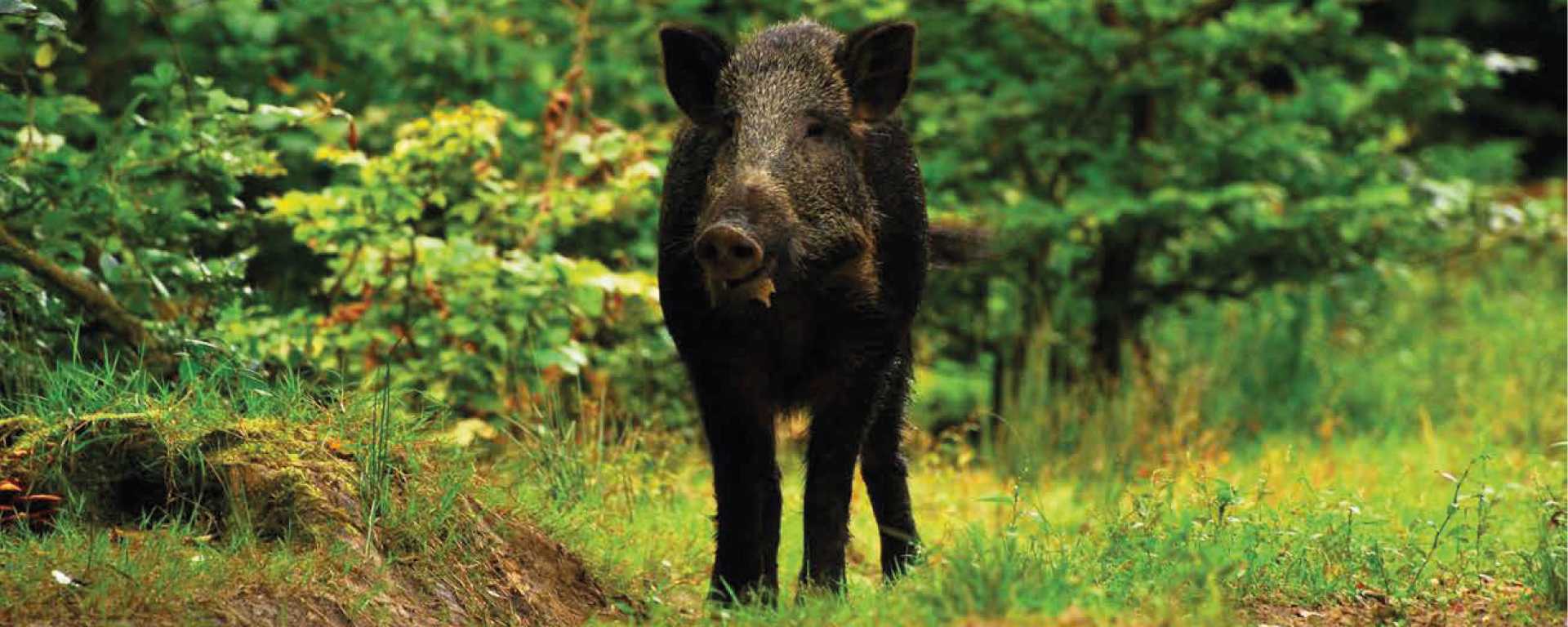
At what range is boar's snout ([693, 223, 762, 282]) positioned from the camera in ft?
13.4

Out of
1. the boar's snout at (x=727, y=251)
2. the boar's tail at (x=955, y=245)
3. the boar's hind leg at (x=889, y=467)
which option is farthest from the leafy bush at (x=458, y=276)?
the boar's snout at (x=727, y=251)

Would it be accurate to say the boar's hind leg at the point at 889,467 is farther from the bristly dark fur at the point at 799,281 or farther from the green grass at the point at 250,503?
the green grass at the point at 250,503

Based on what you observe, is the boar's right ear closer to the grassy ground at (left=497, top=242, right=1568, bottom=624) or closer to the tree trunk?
the grassy ground at (left=497, top=242, right=1568, bottom=624)

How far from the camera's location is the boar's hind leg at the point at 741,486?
4.79 meters

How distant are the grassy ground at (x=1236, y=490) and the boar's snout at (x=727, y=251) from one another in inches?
32.4

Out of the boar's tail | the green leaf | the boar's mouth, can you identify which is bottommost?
the boar's tail

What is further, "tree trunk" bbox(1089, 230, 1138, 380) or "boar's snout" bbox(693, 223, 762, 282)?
"tree trunk" bbox(1089, 230, 1138, 380)

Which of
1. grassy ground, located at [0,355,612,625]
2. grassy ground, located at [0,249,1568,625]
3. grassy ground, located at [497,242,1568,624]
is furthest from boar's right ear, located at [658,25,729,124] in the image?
grassy ground, located at [497,242,1568,624]

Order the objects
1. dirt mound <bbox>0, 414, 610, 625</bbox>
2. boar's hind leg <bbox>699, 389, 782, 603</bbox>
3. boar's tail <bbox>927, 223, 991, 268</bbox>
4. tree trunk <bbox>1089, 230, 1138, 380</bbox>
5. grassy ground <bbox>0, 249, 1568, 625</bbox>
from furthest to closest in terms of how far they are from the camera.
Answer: tree trunk <bbox>1089, 230, 1138, 380</bbox> → boar's tail <bbox>927, 223, 991, 268</bbox> → boar's hind leg <bbox>699, 389, 782, 603</bbox> → dirt mound <bbox>0, 414, 610, 625</bbox> → grassy ground <bbox>0, 249, 1568, 625</bbox>

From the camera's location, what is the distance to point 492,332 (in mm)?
6410

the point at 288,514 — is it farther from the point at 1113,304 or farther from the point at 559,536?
the point at 1113,304

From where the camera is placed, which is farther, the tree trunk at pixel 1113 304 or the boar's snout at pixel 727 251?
the tree trunk at pixel 1113 304

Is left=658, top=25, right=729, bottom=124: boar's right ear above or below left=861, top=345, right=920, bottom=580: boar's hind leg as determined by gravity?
above

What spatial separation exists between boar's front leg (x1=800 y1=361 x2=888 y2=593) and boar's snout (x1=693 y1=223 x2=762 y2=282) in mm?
822
